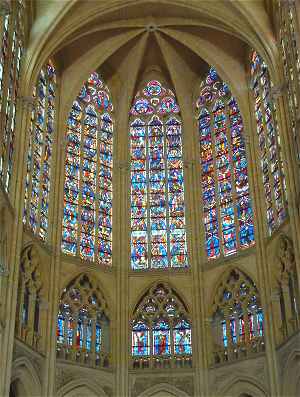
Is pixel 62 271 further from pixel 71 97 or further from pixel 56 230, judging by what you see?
pixel 71 97

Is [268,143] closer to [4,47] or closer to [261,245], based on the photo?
[261,245]

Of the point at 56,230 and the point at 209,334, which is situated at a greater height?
the point at 56,230

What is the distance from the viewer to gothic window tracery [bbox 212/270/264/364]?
2191 centimetres

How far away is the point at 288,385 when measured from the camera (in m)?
20.4

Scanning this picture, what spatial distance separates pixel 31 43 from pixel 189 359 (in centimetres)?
1084

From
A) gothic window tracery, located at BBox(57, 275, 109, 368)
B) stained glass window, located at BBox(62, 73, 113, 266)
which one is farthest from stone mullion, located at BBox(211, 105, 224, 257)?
gothic window tracery, located at BBox(57, 275, 109, 368)

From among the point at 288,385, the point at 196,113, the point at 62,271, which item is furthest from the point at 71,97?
the point at 288,385

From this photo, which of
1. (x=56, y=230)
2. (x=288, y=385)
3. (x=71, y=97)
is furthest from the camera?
(x=71, y=97)

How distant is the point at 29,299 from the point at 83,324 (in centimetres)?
212

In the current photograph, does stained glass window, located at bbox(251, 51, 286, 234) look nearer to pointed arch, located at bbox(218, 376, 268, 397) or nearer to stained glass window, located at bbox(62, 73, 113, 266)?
pointed arch, located at bbox(218, 376, 268, 397)

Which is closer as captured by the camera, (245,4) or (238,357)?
(238,357)

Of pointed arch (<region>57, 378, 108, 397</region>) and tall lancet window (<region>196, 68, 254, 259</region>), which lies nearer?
pointed arch (<region>57, 378, 108, 397</region>)

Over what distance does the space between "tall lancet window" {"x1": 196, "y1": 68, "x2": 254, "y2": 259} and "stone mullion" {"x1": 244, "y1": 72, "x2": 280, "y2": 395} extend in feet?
1.53

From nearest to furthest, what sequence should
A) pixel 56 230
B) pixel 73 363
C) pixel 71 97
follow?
pixel 73 363
pixel 56 230
pixel 71 97
